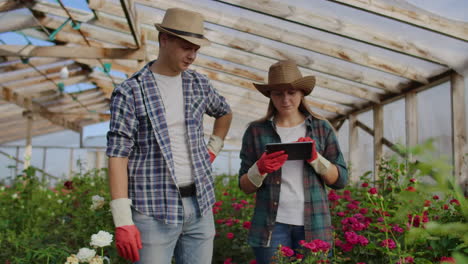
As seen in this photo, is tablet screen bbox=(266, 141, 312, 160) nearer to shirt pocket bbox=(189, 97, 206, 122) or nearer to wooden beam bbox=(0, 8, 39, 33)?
shirt pocket bbox=(189, 97, 206, 122)

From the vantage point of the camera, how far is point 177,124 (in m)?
1.64

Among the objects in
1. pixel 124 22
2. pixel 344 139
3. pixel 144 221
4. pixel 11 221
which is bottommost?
pixel 11 221

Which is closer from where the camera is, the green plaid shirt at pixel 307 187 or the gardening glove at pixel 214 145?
the green plaid shirt at pixel 307 187

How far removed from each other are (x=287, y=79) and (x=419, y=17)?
2.45 meters

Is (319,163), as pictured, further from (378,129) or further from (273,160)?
(378,129)

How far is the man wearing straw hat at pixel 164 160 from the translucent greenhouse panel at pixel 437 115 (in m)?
3.84

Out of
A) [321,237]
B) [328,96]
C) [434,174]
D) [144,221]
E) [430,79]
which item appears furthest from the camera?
[328,96]

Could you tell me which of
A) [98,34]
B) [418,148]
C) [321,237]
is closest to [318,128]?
[321,237]

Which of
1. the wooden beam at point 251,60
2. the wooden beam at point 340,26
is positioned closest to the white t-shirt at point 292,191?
the wooden beam at point 340,26

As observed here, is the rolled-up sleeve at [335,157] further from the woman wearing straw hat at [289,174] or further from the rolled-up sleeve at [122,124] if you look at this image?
the rolled-up sleeve at [122,124]

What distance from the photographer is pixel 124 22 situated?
5645mm

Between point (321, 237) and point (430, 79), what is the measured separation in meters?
4.15

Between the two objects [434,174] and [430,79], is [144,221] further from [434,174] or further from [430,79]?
[430,79]

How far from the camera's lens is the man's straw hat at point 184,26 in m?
1.59
